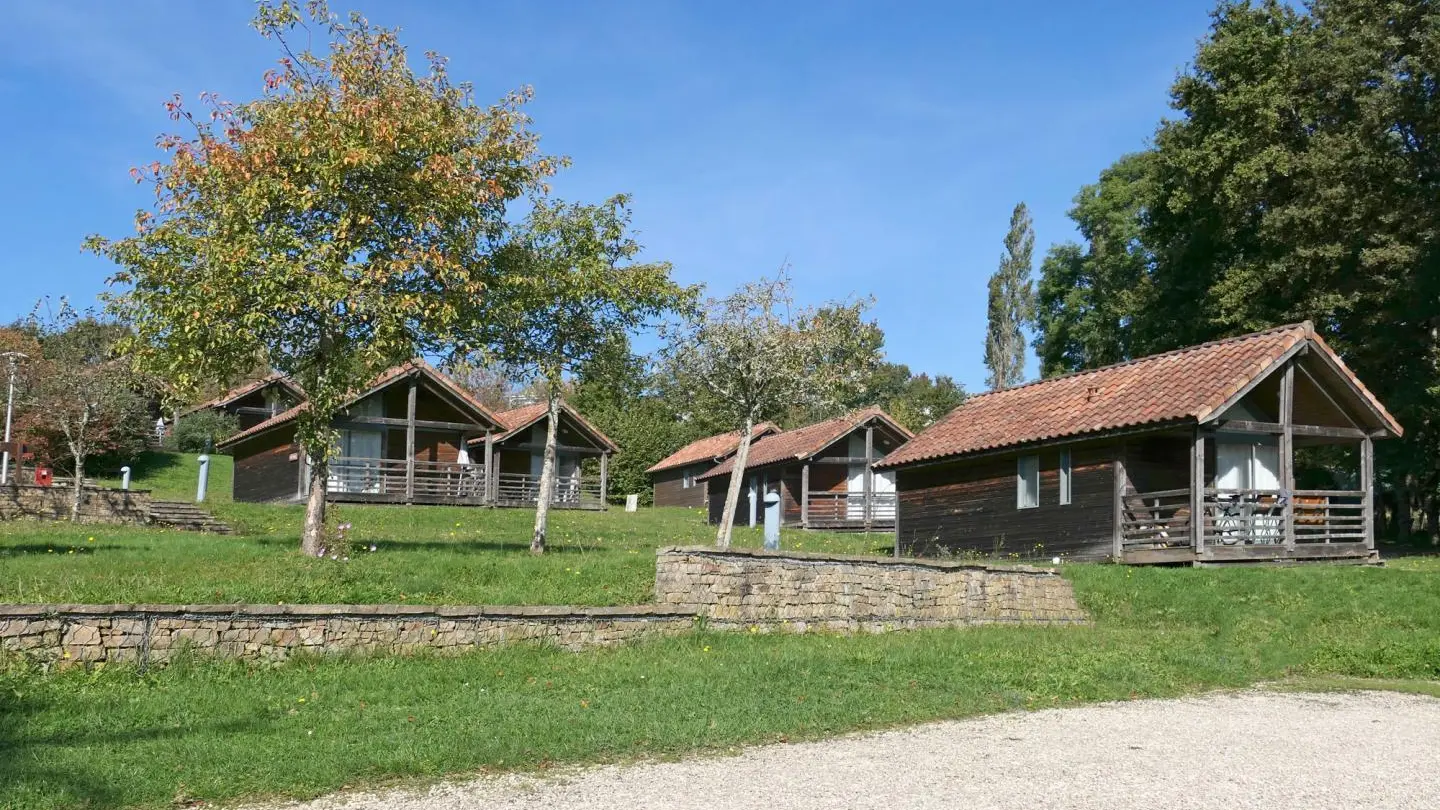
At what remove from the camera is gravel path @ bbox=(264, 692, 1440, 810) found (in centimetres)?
791

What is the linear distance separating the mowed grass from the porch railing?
28.5m

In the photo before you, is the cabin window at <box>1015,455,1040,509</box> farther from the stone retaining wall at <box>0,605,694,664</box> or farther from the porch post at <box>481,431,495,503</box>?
the porch post at <box>481,431,495,503</box>

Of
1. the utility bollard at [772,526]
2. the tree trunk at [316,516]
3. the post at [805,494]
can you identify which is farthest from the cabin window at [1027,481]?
the post at [805,494]

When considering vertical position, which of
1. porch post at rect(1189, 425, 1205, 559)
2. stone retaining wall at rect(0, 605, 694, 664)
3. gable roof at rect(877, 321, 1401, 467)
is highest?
gable roof at rect(877, 321, 1401, 467)

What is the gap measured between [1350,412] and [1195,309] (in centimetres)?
1191

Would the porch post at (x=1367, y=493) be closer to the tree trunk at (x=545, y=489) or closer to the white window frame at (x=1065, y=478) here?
the white window frame at (x=1065, y=478)

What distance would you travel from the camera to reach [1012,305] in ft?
223

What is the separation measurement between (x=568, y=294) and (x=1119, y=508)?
462 inches

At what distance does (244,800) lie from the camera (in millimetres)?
7914

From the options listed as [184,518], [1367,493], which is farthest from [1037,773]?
[184,518]

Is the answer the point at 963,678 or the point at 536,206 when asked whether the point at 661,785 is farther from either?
the point at 536,206

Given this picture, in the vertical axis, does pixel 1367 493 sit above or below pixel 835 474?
below

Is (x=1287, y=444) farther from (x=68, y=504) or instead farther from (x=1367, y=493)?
(x=68, y=504)

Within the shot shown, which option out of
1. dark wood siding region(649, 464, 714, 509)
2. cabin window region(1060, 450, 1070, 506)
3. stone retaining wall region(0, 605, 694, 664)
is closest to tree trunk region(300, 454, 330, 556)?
stone retaining wall region(0, 605, 694, 664)
